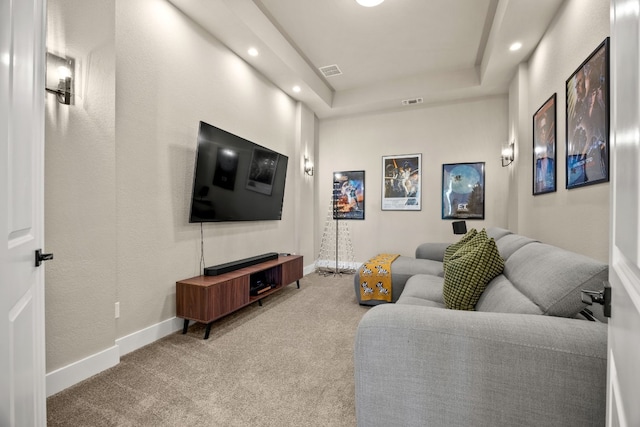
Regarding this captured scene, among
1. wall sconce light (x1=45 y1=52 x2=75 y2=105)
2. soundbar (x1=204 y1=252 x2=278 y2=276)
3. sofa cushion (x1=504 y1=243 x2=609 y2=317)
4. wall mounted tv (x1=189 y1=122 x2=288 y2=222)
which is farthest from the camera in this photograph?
soundbar (x1=204 y1=252 x2=278 y2=276)

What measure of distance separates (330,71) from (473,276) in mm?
3702

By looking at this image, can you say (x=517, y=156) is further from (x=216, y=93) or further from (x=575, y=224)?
(x=216, y=93)

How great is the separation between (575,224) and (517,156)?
1845 millimetres

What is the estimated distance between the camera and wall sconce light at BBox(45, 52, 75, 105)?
1672 mm

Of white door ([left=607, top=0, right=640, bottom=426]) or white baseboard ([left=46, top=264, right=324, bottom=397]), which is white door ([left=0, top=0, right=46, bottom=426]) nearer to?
white baseboard ([left=46, top=264, right=324, bottom=397])

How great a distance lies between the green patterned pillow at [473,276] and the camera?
1714 mm

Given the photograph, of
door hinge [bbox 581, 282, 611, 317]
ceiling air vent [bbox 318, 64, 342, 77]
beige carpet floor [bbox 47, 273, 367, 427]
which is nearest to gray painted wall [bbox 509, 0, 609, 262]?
door hinge [bbox 581, 282, 611, 317]

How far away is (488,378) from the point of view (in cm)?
95

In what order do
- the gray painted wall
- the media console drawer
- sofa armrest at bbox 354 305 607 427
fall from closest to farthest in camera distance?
sofa armrest at bbox 354 305 607 427, the gray painted wall, the media console drawer

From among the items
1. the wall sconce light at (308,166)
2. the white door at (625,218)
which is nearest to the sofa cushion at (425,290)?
the white door at (625,218)

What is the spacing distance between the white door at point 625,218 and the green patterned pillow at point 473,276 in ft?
3.47

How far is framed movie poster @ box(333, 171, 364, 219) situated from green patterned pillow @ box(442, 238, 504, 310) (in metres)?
3.51

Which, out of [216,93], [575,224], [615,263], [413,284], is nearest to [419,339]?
[615,263]

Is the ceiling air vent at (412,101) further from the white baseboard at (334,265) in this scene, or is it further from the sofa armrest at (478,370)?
the sofa armrest at (478,370)
